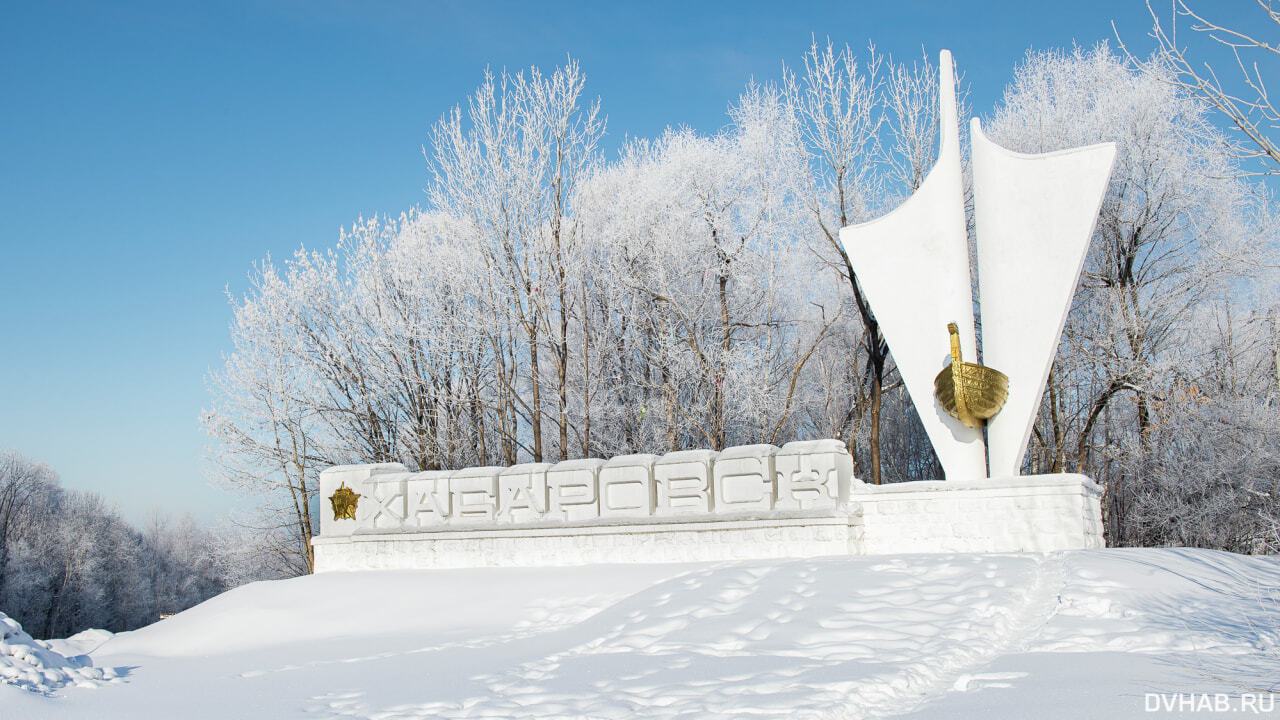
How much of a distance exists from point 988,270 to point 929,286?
723 mm

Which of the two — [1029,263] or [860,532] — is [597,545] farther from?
[1029,263]

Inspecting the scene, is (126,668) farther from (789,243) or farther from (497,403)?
(789,243)

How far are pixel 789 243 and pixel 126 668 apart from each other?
555 inches

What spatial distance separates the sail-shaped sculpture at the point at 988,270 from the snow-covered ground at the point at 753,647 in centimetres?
264

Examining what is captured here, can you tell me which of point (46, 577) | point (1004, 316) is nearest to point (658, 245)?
point (1004, 316)

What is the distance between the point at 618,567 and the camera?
9766 millimetres

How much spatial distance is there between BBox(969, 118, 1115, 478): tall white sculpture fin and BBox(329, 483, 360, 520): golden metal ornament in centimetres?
802

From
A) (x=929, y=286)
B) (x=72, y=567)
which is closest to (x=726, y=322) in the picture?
(x=929, y=286)

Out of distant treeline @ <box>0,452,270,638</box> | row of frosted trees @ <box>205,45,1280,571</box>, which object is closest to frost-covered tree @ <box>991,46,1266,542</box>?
row of frosted trees @ <box>205,45,1280,571</box>

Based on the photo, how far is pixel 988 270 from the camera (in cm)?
1073

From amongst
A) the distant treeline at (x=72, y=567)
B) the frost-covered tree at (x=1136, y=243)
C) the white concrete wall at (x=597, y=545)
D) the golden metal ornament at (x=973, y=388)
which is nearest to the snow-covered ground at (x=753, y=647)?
the white concrete wall at (x=597, y=545)

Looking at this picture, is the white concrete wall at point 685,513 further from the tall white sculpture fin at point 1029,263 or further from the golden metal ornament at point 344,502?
the tall white sculpture fin at point 1029,263

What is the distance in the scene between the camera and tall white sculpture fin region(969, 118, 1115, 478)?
1012 cm

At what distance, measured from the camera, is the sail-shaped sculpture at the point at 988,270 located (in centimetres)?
1018
